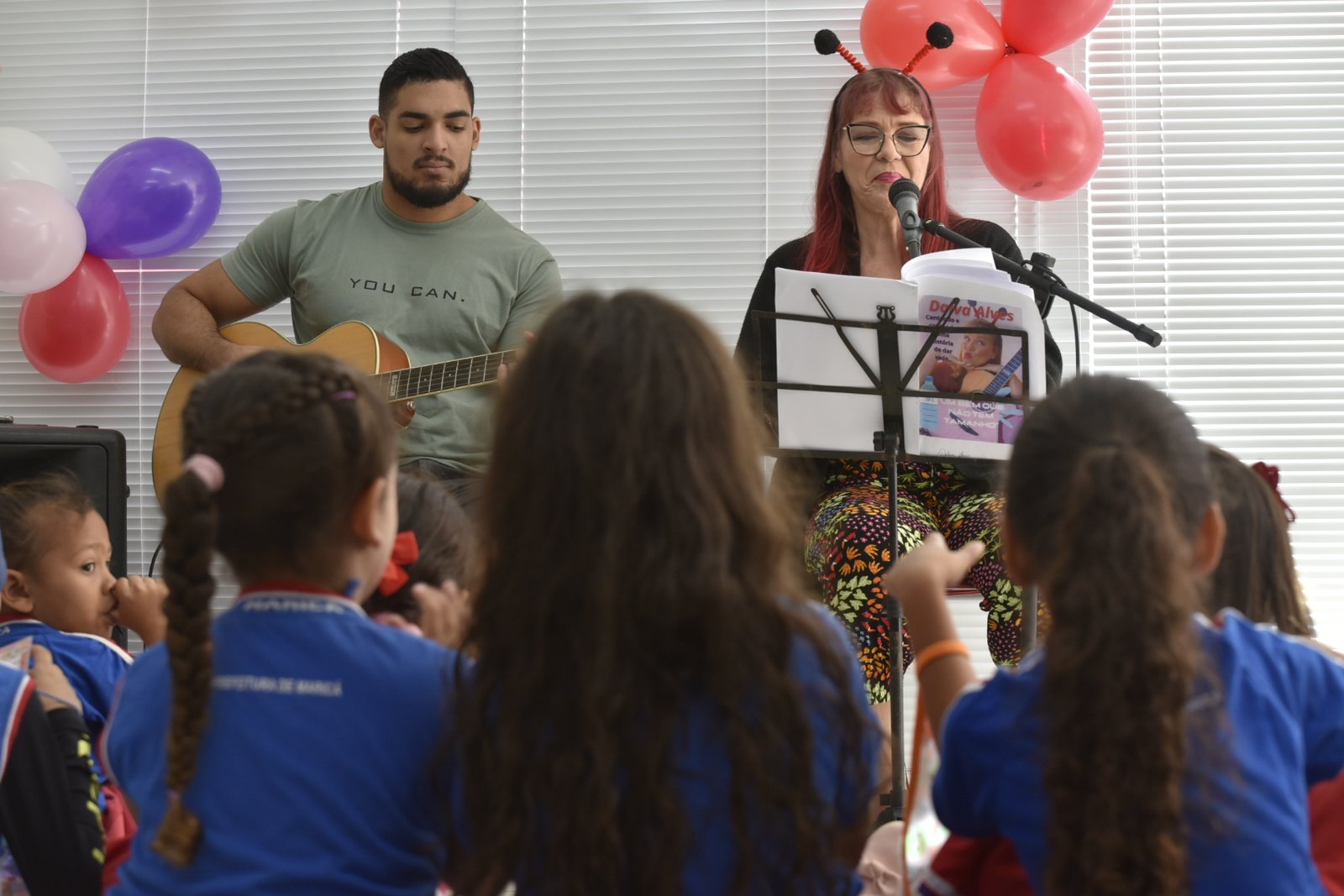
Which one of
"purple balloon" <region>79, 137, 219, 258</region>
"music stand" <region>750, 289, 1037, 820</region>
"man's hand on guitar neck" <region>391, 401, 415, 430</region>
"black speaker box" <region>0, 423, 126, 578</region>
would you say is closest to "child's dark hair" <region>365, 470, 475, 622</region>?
"music stand" <region>750, 289, 1037, 820</region>

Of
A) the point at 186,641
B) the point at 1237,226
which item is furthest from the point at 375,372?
the point at 1237,226

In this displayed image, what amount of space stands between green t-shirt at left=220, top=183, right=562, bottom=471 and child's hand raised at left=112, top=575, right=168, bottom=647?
1.10 metres

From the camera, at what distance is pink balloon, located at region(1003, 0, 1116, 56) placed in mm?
2996

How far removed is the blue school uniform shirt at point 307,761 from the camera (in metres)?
1.06

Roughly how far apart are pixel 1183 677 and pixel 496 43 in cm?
292

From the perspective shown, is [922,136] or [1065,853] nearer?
[1065,853]

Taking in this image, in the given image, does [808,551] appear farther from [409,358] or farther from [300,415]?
[300,415]

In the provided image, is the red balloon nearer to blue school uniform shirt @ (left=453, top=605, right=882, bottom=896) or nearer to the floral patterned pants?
the floral patterned pants

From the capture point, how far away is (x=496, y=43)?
351cm

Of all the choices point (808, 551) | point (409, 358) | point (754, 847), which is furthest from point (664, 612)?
point (409, 358)

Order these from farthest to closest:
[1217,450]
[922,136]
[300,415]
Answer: [922,136], [1217,450], [300,415]

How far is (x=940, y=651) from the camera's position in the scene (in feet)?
4.04

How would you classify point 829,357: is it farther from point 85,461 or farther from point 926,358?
point 85,461

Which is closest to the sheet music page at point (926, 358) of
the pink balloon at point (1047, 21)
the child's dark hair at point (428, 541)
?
the child's dark hair at point (428, 541)
